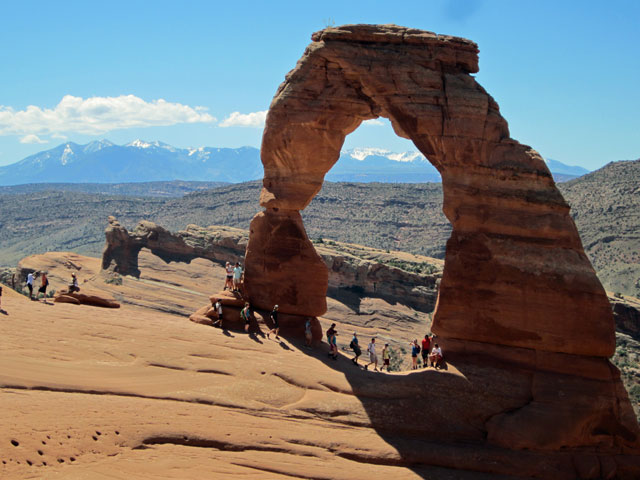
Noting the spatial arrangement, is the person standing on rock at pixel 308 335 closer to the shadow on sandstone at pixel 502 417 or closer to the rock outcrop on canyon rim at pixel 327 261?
the shadow on sandstone at pixel 502 417

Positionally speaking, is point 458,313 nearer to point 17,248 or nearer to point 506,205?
point 506,205

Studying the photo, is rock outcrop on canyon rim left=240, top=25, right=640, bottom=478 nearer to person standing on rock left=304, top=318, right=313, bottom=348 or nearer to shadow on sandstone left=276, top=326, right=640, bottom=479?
shadow on sandstone left=276, top=326, right=640, bottom=479

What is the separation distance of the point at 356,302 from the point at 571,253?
2801 cm

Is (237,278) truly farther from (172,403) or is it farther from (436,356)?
(436,356)

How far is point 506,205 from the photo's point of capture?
63.1ft

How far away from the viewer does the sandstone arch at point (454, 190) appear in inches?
737

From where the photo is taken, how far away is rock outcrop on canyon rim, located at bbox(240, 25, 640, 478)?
17922mm

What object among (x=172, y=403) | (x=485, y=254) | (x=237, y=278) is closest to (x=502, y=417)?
(x=485, y=254)

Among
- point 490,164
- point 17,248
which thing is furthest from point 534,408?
point 17,248

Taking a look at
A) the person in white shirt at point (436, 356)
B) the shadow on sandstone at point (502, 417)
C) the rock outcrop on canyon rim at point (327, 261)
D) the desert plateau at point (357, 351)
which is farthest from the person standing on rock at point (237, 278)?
the rock outcrop on canyon rim at point (327, 261)

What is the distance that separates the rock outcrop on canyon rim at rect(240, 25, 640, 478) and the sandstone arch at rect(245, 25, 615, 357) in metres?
0.04

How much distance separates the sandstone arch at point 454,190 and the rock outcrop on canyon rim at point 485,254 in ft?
0.12

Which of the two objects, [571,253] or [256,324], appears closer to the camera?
[571,253]

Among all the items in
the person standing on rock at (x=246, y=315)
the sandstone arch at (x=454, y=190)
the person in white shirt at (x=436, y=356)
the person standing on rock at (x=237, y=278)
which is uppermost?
the sandstone arch at (x=454, y=190)
